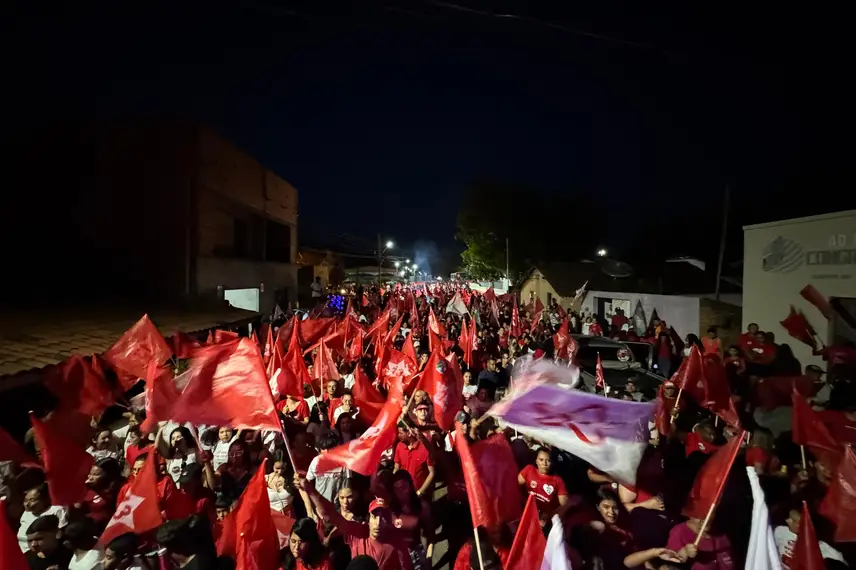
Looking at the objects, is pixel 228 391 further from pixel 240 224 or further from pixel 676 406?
pixel 240 224

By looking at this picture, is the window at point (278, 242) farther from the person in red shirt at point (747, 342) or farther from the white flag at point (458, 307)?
the person in red shirt at point (747, 342)

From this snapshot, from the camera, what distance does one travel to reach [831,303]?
11.2m

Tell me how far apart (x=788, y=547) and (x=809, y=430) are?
1668 mm

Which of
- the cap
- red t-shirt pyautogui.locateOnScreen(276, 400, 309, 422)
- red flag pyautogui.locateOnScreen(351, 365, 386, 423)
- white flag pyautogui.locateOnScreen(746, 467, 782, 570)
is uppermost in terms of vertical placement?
white flag pyautogui.locateOnScreen(746, 467, 782, 570)

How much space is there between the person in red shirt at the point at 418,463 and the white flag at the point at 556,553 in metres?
2.26

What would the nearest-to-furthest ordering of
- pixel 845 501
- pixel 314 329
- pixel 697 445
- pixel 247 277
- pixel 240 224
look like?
1. pixel 845 501
2. pixel 697 445
3. pixel 314 329
4. pixel 247 277
5. pixel 240 224

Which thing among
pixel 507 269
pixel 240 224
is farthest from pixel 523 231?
pixel 240 224

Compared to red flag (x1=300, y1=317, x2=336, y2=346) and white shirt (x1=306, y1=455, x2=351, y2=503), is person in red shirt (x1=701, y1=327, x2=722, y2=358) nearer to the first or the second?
white shirt (x1=306, y1=455, x2=351, y2=503)

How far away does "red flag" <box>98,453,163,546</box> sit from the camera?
14.0ft

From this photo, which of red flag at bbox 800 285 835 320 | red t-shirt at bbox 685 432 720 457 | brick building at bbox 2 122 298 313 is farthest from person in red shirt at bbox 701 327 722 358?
brick building at bbox 2 122 298 313

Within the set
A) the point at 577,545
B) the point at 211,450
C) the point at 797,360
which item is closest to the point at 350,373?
the point at 211,450

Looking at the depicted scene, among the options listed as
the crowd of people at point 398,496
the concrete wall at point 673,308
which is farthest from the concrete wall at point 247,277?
the concrete wall at point 673,308

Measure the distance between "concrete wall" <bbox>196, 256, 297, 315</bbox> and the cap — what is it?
15.9 meters

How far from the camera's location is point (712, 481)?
13.9 ft
